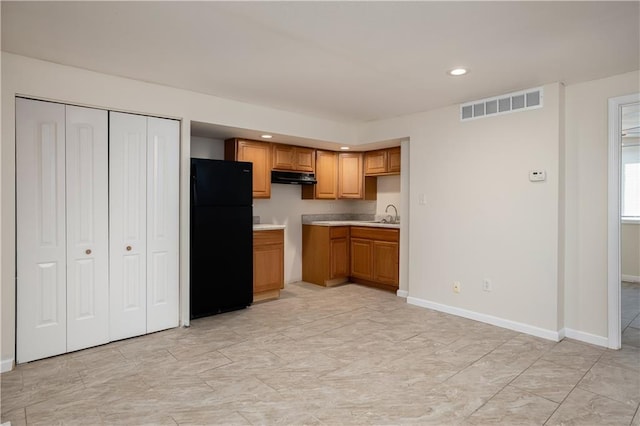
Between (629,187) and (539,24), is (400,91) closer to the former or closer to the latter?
(539,24)

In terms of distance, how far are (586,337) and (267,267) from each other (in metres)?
3.45

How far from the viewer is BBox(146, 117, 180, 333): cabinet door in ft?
11.8

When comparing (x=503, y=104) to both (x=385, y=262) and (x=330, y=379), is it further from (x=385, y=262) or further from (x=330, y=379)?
(x=330, y=379)

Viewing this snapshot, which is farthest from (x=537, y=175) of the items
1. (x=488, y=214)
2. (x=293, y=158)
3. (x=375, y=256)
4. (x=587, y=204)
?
(x=293, y=158)

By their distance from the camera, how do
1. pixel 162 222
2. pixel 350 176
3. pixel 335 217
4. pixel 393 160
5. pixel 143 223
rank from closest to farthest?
pixel 143 223 → pixel 162 222 → pixel 393 160 → pixel 350 176 → pixel 335 217

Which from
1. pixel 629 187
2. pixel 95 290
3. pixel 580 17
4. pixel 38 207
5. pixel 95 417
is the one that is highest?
pixel 580 17

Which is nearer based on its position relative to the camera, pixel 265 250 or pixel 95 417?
pixel 95 417

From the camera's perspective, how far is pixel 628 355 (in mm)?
3135

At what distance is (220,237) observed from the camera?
411 cm

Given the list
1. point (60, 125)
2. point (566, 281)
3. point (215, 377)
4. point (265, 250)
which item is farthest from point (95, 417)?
point (566, 281)

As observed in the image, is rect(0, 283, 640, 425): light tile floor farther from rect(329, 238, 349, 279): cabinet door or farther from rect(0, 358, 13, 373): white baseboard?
rect(329, 238, 349, 279): cabinet door

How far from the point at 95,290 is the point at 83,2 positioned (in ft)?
7.47

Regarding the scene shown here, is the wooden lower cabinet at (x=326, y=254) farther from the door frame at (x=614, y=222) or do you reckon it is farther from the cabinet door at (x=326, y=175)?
the door frame at (x=614, y=222)

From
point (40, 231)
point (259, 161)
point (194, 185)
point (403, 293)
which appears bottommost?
point (403, 293)
